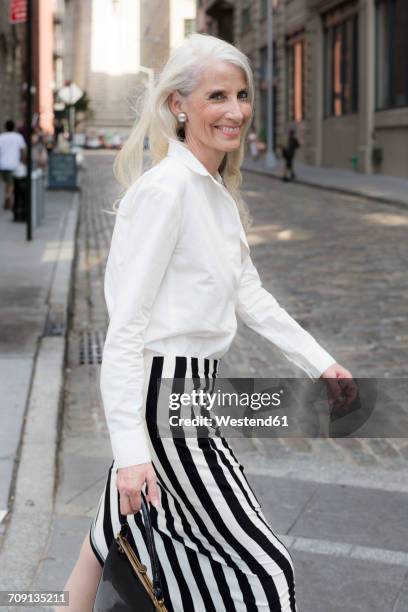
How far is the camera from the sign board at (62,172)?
1106 inches

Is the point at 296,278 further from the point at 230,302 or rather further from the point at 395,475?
the point at 230,302

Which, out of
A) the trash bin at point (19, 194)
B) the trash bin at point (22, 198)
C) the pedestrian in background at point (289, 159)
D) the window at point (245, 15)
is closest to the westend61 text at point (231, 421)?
the trash bin at point (22, 198)

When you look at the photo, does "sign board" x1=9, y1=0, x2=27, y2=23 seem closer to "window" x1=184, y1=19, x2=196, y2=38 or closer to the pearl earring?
the pearl earring

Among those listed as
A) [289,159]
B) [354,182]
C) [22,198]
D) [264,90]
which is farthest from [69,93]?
[264,90]

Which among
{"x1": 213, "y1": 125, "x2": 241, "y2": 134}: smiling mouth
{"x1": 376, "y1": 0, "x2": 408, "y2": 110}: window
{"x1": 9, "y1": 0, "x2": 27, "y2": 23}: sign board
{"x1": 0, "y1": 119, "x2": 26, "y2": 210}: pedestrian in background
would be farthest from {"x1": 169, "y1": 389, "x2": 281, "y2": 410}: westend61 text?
{"x1": 376, "y1": 0, "x2": 408, "y2": 110}: window

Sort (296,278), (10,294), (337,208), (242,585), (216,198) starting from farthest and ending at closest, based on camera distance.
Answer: (337,208), (296,278), (10,294), (216,198), (242,585)

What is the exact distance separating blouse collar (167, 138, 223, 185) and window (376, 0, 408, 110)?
29469 millimetres

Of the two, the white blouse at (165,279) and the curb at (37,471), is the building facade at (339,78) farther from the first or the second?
the white blouse at (165,279)

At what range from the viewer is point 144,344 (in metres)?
2.36

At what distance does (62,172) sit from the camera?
28.4 meters

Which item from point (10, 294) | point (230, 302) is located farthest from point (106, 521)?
point (10, 294)

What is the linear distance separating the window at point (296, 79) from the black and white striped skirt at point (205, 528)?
141 ft

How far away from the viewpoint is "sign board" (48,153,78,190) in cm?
2809

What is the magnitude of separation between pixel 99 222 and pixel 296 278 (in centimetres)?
901
